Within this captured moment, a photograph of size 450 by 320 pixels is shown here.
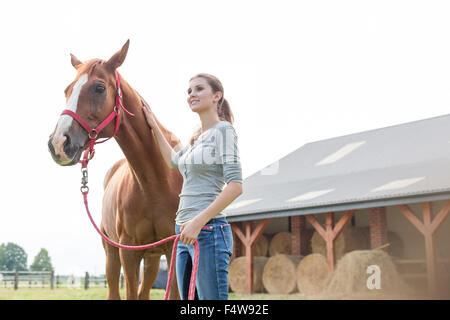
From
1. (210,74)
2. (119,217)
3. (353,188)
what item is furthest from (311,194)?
(210,74)

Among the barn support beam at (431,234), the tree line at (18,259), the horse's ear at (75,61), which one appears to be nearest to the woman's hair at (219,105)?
the horse's ear at (75,61)

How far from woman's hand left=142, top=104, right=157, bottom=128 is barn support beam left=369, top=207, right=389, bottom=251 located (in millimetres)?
11944

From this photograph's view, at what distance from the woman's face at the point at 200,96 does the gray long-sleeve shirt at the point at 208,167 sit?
125 mm

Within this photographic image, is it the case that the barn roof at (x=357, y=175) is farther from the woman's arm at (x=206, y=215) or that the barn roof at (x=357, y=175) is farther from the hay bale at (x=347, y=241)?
the woman's arm at (x=206, y=215)

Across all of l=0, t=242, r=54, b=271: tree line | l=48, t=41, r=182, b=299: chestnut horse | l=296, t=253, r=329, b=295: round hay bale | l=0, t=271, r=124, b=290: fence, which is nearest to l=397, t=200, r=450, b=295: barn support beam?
l=296, t=253, r=329, b=295: round hay bale

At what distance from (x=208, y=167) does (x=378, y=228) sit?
42.8 feet

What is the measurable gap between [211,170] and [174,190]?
4.52 ft

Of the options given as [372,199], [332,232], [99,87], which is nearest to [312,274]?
[332,232]

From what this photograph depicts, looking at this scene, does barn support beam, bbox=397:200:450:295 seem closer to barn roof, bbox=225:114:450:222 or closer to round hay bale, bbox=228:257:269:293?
barn roof, bbox=225:114:450:222

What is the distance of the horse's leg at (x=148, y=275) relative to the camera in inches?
188

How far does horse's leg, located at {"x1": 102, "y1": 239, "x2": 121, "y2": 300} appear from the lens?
204 inches

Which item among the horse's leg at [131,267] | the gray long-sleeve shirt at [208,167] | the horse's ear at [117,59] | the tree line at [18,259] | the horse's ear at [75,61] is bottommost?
the tree line at [18,259]
